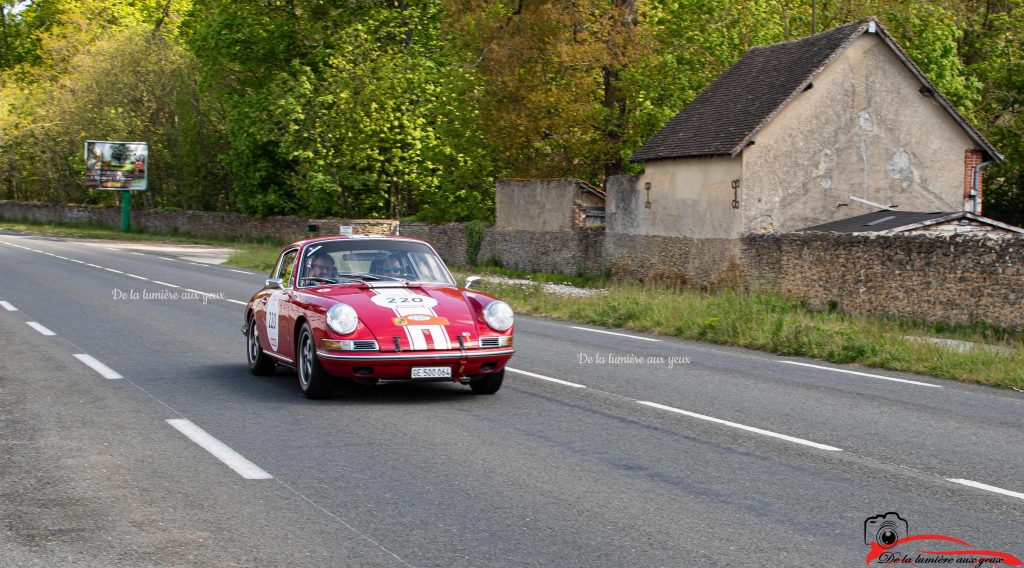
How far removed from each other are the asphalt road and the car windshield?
113 centimetres

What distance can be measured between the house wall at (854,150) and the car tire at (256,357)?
1833 cm

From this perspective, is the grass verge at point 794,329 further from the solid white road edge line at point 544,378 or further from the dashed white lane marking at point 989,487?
the dashed white lane marking at point 989,487

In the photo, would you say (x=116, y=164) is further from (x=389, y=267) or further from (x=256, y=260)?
(x=389, y=267)

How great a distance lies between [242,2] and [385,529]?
169 feet

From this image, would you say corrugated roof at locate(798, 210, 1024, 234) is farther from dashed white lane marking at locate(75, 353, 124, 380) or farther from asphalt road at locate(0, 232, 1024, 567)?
dashed white lane marking at locate(75, 353, 124, 380)

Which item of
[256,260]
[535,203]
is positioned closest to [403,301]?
[535,203]

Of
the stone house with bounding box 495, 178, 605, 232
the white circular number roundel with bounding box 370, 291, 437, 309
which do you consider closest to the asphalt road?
the white circular number roundel with bounding box 370, 291, 437, 309

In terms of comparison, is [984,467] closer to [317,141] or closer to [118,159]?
[317,141]

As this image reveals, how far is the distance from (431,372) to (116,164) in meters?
61.9

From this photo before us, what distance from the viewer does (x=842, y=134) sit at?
98.0 ft

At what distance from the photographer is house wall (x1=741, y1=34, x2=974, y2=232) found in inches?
1147

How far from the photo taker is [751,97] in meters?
31.0

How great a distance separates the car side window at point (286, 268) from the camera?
12.1 m

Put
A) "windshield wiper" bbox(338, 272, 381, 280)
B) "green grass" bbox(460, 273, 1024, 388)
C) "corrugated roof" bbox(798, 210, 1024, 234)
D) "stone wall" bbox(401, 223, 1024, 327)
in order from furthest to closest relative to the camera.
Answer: "corrugated roof" bbox(798, 210, 1024, 234) < "stone wall" bbox(401, 223, 1024, 327) < "green grass" bbox(460, 273, 1024, 388) < "windshield wiper" bbox(338, 272, 381, 280)
